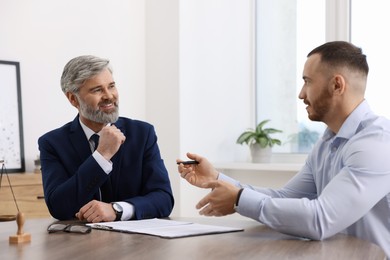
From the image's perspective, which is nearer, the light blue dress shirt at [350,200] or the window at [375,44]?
the light blue dress shirt at [350,200]

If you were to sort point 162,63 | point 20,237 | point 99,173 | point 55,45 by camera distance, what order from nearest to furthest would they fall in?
point 20,237
point 99,173
point 55,45
point 162,63

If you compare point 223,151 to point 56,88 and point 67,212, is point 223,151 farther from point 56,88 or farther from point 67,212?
point 67,212

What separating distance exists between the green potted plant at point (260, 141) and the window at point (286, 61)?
25 centimetres

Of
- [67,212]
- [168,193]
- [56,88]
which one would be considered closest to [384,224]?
[168,193]

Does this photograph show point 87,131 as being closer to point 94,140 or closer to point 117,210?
point 94,140

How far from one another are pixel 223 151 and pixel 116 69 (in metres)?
1.20

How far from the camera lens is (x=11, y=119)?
412 cm

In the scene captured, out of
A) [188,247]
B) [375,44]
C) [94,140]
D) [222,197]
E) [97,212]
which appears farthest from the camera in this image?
[375,44]

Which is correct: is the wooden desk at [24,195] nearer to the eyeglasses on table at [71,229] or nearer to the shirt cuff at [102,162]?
the shirt cuff at [102,162]

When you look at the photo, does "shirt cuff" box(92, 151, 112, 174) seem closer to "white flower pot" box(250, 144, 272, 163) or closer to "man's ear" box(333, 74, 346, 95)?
"man's ear" box(333, 74, 346, 95)

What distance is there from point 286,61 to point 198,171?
3.09 meters

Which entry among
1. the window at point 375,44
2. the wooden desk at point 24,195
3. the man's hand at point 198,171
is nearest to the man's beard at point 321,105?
the man's hand at point 198,171

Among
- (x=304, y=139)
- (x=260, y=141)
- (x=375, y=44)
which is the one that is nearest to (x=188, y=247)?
(x=260, y=141)

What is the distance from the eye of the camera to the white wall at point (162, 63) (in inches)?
171
